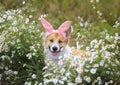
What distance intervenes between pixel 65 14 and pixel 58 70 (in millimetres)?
4082

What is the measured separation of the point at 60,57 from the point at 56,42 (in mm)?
804

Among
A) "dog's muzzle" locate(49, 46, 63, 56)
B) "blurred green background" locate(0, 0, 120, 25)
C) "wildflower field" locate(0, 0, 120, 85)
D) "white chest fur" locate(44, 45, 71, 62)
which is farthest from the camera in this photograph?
"blurred green background" locate(0, 0, 120, 25)

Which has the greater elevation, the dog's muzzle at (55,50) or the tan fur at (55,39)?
the tan fur at (55,39)

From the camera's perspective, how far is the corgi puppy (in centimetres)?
636

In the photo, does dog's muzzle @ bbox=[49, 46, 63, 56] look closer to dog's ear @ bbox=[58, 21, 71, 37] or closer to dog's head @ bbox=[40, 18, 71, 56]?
dog's head @ bbox=[40, 18, 71, 56]

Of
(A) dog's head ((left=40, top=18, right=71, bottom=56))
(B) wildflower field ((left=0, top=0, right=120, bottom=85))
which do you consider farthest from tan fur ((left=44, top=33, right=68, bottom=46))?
(B) wildflower field ((left=0, top=0, right=120, bottom=85))

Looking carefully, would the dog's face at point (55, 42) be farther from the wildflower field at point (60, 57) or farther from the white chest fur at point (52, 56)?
the wildflower field at point (60, 57)

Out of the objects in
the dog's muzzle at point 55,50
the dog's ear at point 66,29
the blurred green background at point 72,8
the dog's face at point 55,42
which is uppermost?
the blurred green background at point 72,8

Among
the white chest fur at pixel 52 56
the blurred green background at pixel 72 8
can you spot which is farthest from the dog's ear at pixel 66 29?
the blurred green background at pixel 72 8

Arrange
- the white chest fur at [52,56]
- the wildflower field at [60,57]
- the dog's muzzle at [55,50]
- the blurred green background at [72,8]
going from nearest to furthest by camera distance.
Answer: the wildflower field at [60,57]
the dog's muzzle at [55,50]
the white chest fur at [52,56]
the blurred green background at [72,8]

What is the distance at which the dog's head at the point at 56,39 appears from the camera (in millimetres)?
6342

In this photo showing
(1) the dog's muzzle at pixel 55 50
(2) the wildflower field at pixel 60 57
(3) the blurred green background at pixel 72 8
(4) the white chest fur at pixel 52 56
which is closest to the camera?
(2) the wildflower field at pixel 60 57

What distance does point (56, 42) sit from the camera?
6.37m

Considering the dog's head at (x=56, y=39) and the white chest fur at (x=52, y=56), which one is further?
the white chest fur at (x=52, y=56)
